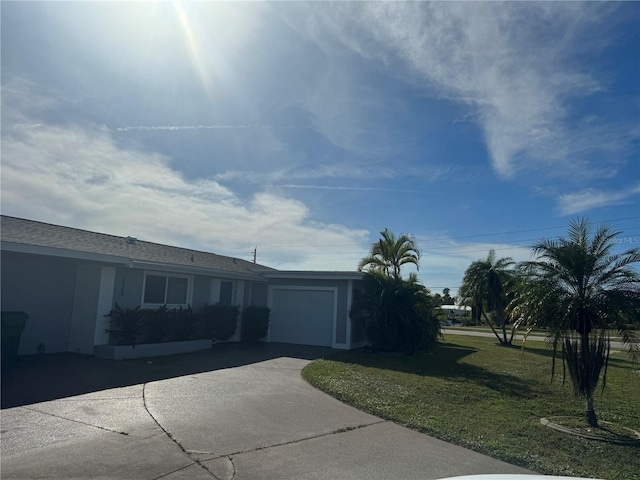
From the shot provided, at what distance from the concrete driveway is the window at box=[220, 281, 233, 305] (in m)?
7.77

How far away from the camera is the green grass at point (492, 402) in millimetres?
5840

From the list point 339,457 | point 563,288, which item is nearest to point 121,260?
point 339,457

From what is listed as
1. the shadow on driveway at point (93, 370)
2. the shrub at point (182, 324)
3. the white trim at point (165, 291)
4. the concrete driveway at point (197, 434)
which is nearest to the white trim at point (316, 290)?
the shadow on driveway at point (93, 370)


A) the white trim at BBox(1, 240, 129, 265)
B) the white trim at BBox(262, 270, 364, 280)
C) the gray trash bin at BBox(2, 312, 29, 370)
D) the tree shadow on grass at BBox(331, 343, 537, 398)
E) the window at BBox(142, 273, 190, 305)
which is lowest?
the tree shadow on grass at BBox(331, 343, 537, 398)

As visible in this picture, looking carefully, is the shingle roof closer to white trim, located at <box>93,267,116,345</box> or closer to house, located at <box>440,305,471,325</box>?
white trim, located at <box>93,267,116,345</box>

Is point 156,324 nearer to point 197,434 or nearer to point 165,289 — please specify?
point 165,289

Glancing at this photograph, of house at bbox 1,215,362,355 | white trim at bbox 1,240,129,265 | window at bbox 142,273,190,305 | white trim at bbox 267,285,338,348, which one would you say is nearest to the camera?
white trim at bbox 1,240,129,265

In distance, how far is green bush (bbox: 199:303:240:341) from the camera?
16688 mm

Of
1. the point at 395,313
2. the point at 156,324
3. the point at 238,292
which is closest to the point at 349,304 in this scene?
the point at 395,313

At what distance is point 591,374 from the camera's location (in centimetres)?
755

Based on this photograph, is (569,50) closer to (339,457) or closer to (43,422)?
(339,457)

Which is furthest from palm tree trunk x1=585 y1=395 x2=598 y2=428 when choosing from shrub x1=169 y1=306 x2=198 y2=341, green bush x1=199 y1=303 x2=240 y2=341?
green bush x1=199 y1=303 x2=240 y2=341

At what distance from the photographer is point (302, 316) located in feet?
61.3

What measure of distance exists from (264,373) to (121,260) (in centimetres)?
522
